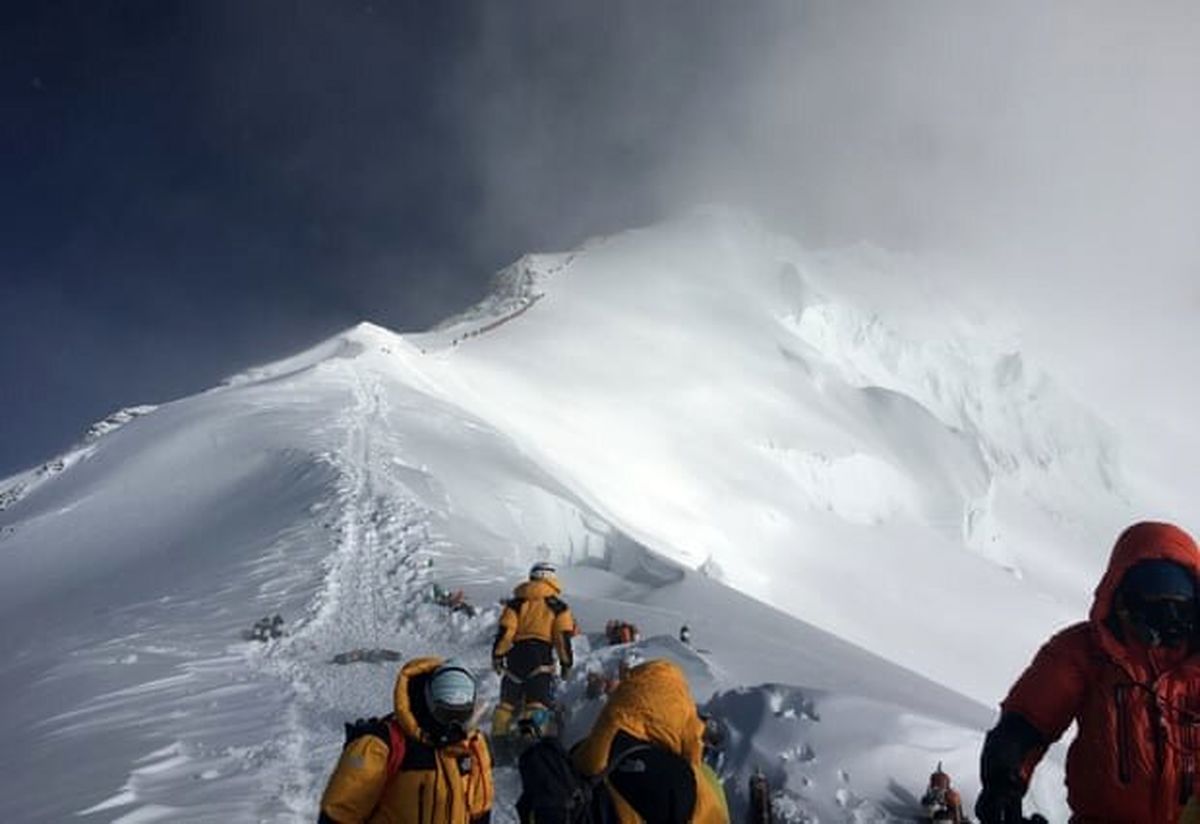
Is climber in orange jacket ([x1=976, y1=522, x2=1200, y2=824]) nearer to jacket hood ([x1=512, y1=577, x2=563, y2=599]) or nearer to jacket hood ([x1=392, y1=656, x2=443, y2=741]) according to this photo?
jacket hood ([x1=392, y1=656, x2=443, y2=741])

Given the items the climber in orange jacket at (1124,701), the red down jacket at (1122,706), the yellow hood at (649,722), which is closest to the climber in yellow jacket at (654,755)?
the yellow hood at (649,722)

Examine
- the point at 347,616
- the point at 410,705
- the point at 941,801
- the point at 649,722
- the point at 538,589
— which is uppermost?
the point at 649,722

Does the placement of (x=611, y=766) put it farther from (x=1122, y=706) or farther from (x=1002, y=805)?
(x=1122, y=706)

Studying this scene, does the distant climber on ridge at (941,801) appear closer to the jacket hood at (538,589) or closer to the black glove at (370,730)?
the jacket hood at (538,589)

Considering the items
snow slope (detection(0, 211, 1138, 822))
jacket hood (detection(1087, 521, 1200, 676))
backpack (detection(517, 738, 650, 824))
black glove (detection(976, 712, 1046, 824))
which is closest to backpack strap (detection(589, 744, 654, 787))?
backpack (detection(517, 738, 650, 824))

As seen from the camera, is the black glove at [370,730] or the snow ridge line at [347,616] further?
the snow ridge line at [347,616]

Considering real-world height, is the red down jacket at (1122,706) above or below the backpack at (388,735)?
above

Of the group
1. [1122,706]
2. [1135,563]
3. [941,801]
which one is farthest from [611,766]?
[941,801]

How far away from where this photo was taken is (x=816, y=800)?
579 centimetres

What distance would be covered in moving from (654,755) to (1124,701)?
177 centimetres

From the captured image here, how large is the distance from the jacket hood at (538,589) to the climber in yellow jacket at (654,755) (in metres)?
4.50

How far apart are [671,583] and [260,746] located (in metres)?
10.3

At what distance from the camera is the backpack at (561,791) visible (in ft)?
9.41

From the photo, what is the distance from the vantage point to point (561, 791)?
2883 mm
